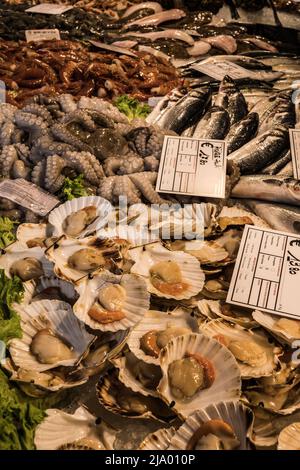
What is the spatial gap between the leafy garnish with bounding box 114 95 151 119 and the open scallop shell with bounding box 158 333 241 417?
8.21 feet

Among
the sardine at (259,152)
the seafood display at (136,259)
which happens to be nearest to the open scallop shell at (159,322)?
the seafood display at (136,259)

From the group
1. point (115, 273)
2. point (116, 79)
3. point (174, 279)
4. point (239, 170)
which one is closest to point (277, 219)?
point (239, 170)

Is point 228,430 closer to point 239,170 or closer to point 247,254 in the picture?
point 247,254

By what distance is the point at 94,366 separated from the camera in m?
1.99

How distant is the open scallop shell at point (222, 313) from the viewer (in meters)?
2.27

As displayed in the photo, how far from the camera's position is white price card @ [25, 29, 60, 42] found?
206 inches

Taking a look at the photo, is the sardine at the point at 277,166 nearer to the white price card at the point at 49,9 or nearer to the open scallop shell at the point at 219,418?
the open scallop shell at the point at 219,418

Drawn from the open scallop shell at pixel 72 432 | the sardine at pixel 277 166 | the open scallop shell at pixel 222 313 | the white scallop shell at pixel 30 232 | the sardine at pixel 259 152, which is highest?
the sardine at pixel 259 152

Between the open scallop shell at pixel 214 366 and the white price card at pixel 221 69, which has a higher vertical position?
the white price card at pixel 221 69

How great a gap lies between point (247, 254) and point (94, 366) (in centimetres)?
110

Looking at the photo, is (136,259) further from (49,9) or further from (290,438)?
(49,9)

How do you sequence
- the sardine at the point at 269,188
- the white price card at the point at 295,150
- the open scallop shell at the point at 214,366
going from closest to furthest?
the open scallop shell at the point at 214,366 → the sardine at the point at 269,188 → the white price card at the point at 295,150

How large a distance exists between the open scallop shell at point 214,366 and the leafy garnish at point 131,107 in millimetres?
2502

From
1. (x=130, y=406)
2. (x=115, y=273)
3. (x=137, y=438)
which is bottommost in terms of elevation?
(x=137, y=438)
